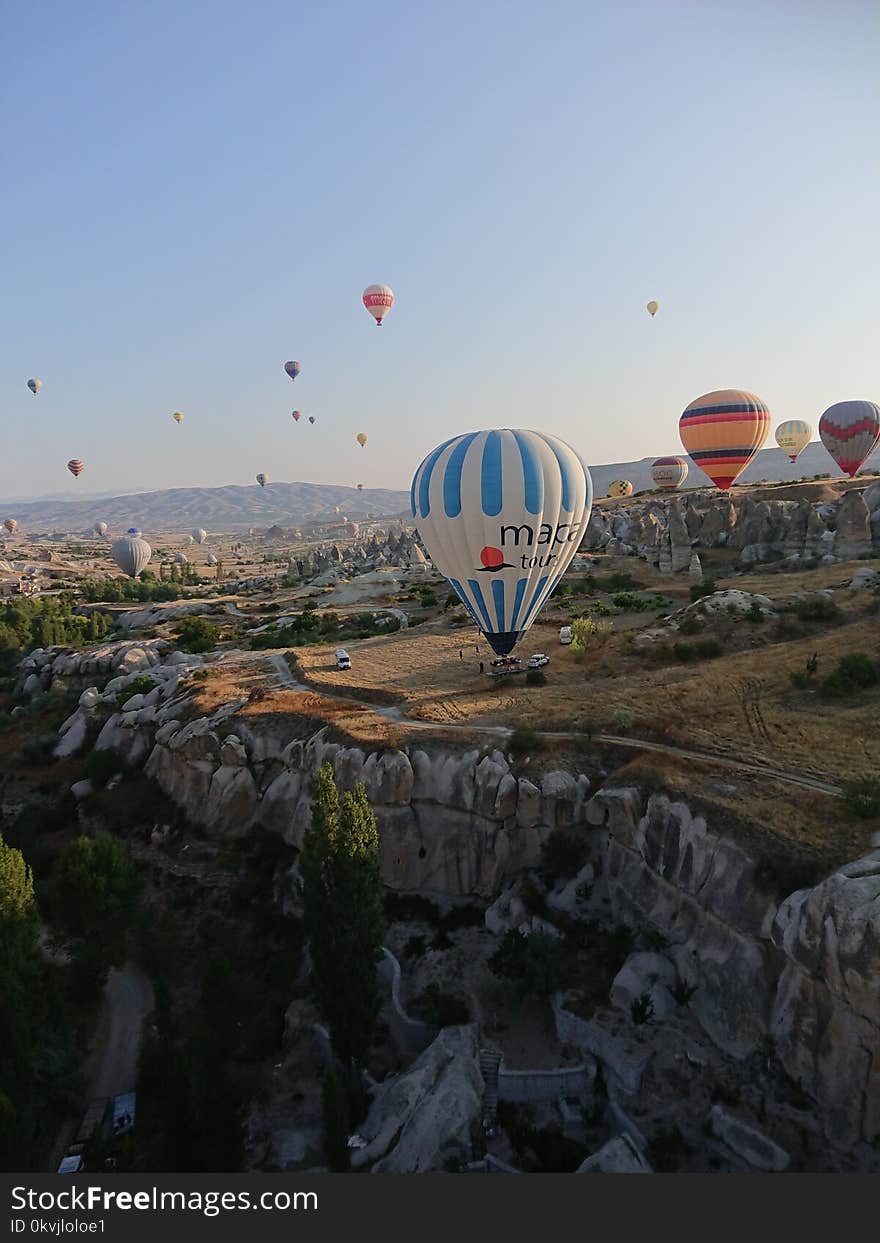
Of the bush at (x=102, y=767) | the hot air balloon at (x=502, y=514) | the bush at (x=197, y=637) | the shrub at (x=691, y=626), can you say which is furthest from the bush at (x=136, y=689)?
the shrub at (x=691, y=626)

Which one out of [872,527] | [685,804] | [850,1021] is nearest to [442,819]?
[685,804]

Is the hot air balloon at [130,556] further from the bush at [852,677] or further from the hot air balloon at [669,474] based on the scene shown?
the bush at [852,677]

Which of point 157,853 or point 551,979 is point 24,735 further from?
point 551,979

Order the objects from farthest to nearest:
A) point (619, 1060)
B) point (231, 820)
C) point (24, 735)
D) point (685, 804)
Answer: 1. point (24, 735)
2. point (231, 820)
3. point (685, 804)
4. point (619, 1060)

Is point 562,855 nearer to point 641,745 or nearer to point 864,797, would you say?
point 641,745

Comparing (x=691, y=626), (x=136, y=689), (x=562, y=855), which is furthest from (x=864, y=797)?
(x=136, y=689)

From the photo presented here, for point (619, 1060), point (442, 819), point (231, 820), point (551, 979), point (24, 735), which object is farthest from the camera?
point (24, 735)

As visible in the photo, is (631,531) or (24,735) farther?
(631,531)
